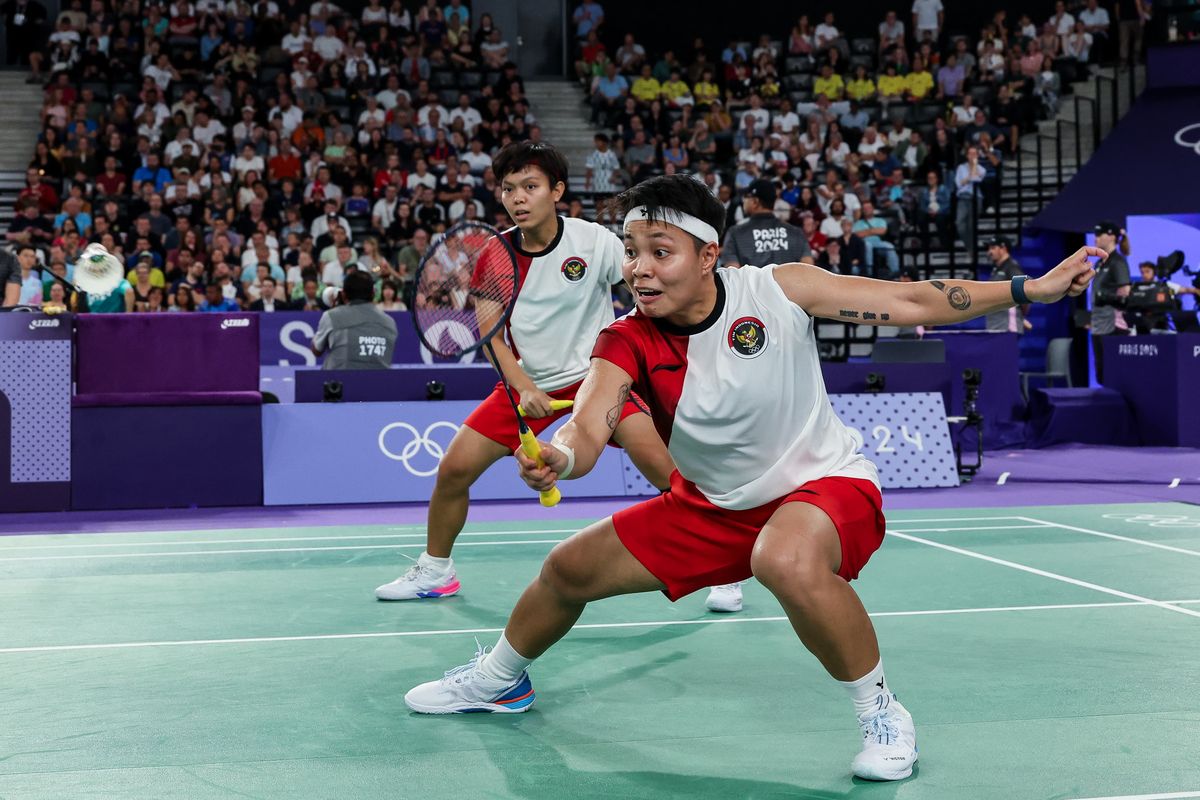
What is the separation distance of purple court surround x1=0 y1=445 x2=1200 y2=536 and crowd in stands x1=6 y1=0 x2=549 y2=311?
13.8 ft

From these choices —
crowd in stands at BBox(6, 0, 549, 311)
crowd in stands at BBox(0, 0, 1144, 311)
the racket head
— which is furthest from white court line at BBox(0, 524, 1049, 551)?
crowd in stands at BBox(0, 0, 1144, 311)

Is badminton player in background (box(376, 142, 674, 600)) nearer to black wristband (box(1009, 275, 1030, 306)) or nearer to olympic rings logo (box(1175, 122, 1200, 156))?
black wristband (box(1009, 275, 1030, 306))

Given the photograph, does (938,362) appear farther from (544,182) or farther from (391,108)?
(391,108)

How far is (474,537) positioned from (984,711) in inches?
172

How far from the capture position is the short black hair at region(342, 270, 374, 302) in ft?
33.1

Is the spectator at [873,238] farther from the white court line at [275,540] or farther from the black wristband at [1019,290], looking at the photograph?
the black wristband at [1019,290]

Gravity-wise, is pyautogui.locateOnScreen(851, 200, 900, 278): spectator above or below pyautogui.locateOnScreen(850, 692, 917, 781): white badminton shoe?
above

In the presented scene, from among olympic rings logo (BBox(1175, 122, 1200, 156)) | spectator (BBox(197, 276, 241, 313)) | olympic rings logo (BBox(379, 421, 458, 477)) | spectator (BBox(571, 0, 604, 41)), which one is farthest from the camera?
Result: spectator (BBox(571, 0, 604, 41))

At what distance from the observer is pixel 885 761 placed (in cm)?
330

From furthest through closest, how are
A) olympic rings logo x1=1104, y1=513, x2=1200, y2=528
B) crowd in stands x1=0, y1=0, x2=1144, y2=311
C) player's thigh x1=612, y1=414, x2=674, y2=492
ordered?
crowd in stands x1=0, y1=0, x2=1144, y2=311
olympic rings logo x1=1104, y1=513, x2=1200, y2=528
player's thigh x1=612, y1=414, x2=674, y2=492

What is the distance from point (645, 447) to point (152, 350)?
5.50 m

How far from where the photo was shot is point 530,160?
5184 mm

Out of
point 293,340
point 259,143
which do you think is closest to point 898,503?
point 293,340

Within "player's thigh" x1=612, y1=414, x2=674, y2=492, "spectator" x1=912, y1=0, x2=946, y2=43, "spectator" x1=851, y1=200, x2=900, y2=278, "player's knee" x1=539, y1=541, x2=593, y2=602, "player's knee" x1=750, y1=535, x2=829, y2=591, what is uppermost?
"spectator" x1=912, y1=0, x2=946, y2=43
